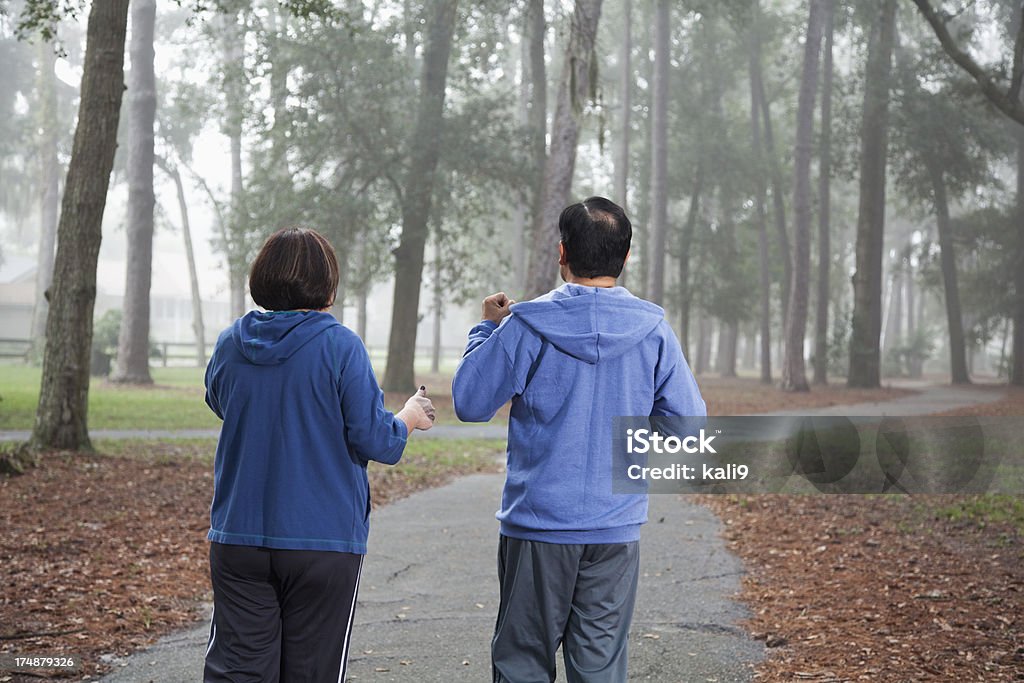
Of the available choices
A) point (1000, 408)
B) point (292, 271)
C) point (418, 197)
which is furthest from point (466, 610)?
point (418, 197)

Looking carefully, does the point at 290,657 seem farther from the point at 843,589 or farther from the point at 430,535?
the point at 430,535

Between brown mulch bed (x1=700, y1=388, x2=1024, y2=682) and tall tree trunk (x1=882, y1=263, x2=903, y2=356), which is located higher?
tall tree trunk (x1=882, y1=263, x2=903, y2=356)

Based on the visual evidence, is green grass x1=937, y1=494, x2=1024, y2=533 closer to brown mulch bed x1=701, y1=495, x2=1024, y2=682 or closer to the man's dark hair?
brown mulch bed x1=701, y1=495, x2=1024, y2=682

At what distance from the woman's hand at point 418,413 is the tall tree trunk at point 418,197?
74.2 feet

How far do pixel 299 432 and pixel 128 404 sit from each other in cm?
2147

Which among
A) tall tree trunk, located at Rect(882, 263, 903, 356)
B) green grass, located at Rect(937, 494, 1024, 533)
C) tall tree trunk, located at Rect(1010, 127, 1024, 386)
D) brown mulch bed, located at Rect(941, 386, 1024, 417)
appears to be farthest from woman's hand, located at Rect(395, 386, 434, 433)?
tall tree trunk, located at Rect(882, 263, 903, 356)

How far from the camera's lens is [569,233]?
325 centimetres

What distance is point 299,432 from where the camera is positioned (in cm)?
304

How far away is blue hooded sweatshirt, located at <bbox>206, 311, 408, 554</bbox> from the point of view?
303 centimetres

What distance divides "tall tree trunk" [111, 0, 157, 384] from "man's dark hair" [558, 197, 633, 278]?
95.6ft

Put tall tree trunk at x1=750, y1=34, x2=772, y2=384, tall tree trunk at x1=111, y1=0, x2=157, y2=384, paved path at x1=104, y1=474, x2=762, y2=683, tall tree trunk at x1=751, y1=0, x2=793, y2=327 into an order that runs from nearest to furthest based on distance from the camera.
Answer: paved path at x1=104, y1=474, x2=762, y2=683
tall tree trunk at x1=111, y1=0, x2=157, y2=384
tall tree trunk at x1=751, y1=0, x2=793, y2=327
tall tree trunk at x1=750, y1=34, x2=772, y2=384

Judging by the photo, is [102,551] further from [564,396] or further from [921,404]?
[921,404]

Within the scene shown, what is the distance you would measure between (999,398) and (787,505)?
65.5ft

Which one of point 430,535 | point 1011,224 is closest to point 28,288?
point 1011,224
